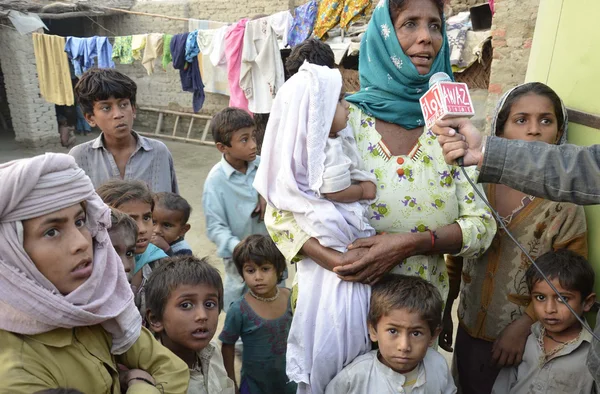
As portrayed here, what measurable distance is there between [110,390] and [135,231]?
77cm

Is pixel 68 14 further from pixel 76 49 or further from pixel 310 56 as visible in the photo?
pixel 310 56

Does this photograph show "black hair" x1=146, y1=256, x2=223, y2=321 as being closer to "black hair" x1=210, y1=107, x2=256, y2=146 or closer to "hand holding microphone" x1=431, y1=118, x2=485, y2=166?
"hand holding microphone" x1=431, y1=118, x2=485, y2=166

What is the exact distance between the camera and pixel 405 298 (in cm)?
174

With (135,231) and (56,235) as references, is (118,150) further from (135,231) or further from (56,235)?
(56,235)

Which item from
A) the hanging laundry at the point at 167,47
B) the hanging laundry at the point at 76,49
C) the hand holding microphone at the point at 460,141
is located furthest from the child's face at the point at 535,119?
the hanging laundry at the point at 76,49

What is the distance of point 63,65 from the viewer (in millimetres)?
10203

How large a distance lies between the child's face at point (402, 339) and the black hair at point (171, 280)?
737 mm

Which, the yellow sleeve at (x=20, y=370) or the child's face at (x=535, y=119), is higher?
the child's face at (x=535, y=119)

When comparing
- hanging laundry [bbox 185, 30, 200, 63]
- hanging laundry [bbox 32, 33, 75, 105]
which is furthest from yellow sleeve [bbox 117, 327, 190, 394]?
hanging laundry [bbox 32, 33, 75, 105]

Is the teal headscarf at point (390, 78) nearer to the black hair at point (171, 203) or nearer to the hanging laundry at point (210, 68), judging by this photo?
the black hair at point (171, 203)

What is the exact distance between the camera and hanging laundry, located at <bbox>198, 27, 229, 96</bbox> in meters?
8.43

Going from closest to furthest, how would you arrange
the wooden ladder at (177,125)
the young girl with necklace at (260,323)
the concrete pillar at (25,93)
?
the young girl with necklace at (260,323) → the concrete pillar at (25,93) → the wooden ladder at (177,125)

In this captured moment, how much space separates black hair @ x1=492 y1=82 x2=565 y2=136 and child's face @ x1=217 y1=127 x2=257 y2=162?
65.3 inches

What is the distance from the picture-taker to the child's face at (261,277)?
2652 millimetres
